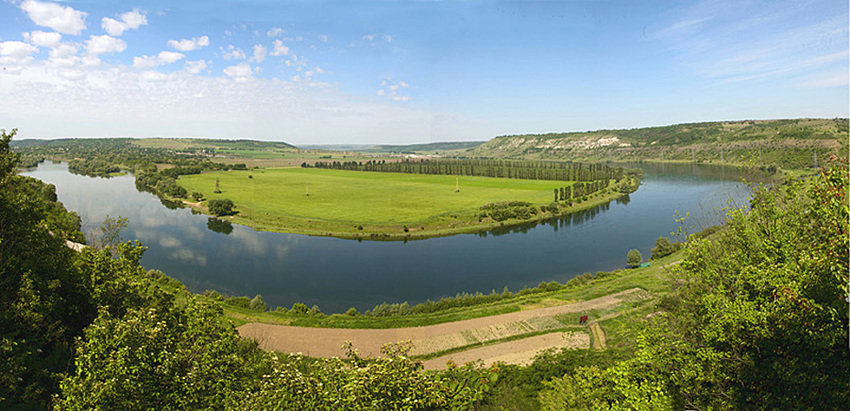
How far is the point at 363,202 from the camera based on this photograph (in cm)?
9500

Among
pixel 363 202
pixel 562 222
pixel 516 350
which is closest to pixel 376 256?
pixel 516 350

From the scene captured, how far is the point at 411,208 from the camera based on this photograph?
3410 inches

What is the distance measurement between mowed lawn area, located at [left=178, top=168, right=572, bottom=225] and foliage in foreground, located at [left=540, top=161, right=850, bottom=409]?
196ft

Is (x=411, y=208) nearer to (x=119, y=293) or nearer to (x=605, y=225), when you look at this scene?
(x=605, y=225)

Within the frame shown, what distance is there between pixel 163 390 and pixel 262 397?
127 inches

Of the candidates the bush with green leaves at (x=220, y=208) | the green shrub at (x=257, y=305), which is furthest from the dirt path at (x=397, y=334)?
the bush with green leaves at (x=220, y=208)

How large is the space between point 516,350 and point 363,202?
72.9 meters

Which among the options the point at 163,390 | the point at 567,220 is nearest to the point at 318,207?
the point at 567,220

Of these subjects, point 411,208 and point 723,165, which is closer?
point 411,208

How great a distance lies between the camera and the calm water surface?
44.8 m

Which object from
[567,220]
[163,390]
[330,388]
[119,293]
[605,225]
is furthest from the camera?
[567,220]

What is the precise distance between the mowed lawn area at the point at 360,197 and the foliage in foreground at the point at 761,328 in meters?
59.7

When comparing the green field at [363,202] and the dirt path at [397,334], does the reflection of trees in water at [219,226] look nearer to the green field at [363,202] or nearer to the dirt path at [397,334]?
the green field at [363,202]

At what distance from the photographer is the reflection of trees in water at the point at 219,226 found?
70.7 m
